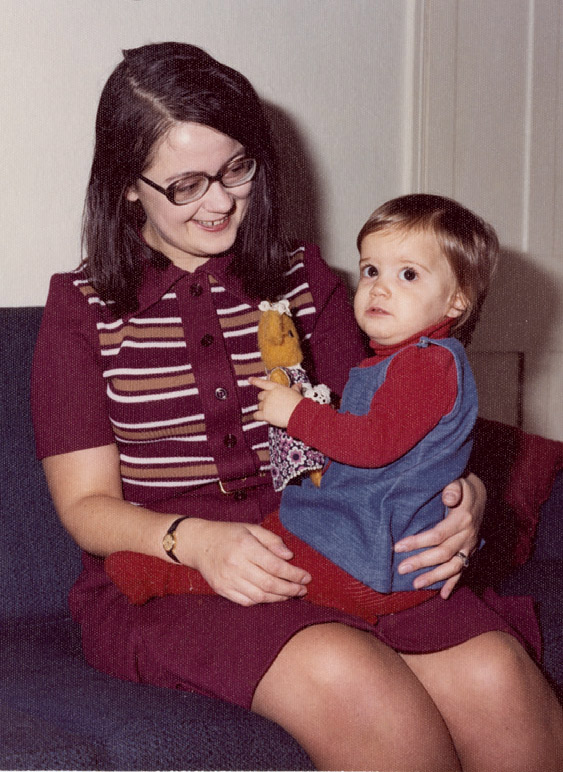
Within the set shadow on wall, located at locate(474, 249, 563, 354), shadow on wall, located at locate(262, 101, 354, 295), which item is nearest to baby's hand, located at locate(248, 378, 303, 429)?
shadow on wall, located at locate(262, 101, 354, 295)

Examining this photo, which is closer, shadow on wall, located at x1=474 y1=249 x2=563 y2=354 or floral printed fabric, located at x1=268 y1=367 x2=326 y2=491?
floral printed fabric, located at x1=268 y1=367 x2=326 y2=491

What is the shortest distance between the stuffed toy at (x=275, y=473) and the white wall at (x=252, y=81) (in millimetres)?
680

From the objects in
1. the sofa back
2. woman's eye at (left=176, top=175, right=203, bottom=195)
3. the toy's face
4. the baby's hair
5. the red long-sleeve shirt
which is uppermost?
woman's eye at (left=176, top=175, right=203, bottom=195)

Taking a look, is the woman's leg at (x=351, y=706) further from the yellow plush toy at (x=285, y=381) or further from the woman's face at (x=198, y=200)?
the woman's face at (x=198, y=200)

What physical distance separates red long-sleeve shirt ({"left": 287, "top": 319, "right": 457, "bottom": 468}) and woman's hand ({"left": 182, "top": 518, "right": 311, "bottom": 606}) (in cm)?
15

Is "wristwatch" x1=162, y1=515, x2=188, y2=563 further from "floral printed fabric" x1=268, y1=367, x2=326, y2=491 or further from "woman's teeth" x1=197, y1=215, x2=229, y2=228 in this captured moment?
"woman's teeth" x1=197, y1=215, x2=229, y2=228

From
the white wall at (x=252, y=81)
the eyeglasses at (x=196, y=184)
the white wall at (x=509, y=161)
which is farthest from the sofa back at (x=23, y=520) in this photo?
the white wall at (x=509, y=161)

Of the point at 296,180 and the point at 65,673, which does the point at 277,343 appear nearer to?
the point at 65,673

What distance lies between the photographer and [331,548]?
3.91 ft

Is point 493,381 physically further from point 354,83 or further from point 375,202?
point 354,83

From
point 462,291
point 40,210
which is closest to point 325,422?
point 462,291

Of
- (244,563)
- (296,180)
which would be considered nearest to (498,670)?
(244,563)

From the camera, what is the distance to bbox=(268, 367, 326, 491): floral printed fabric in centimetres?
124

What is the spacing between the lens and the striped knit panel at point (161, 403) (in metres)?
1.39
